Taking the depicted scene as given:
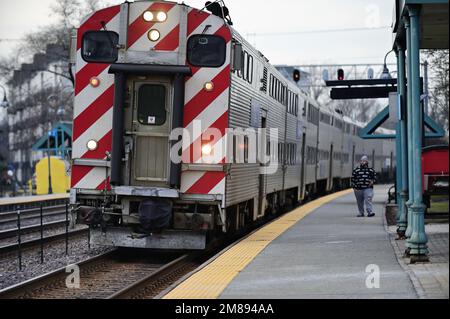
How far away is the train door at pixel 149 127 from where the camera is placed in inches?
491

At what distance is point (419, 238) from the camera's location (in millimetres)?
10305

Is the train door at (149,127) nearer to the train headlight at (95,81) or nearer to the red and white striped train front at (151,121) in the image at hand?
the red and white striped train front at (151,121)

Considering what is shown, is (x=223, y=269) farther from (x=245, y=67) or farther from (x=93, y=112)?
(x=245, y=67)

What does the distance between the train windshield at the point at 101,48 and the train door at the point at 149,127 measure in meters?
0.60

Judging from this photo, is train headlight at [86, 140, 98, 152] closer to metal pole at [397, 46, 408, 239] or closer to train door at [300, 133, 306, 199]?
metal pole at [397, 46, 408, 239]

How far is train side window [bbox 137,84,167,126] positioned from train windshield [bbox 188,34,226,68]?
66 cm

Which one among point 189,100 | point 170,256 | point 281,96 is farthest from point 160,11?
point 281,96

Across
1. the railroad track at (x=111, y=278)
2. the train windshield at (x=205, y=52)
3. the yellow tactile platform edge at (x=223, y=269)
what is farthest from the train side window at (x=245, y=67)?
the railroad track at (x=111, y=278)

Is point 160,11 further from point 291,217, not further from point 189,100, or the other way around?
point 291,217

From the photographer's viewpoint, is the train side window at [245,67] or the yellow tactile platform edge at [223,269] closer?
the yellow tactile platform edge at [223,269]

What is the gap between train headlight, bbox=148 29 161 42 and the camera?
40.9 feet

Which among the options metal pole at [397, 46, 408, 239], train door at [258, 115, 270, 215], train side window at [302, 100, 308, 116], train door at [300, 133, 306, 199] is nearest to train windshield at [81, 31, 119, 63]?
metal pole at [397, 46, 408, 239]

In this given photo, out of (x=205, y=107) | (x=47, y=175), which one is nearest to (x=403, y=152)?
(x=205, y=107)
